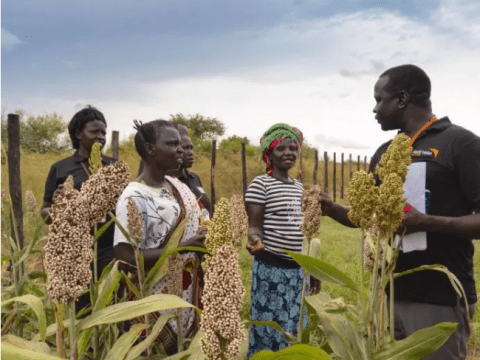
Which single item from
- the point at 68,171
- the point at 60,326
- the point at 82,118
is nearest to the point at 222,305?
the point at 60,326

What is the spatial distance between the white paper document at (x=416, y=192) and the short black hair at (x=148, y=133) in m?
1.11

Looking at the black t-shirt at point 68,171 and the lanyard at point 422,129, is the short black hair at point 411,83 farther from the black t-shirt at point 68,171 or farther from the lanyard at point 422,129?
→ the black t-shirt at point 68,171

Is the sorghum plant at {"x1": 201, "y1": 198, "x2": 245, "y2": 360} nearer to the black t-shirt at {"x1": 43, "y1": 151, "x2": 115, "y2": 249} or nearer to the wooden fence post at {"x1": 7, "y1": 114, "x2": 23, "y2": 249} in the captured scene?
the black t-shirt at {"x1": 43, "y1": 151, "x2": 115, "y2": 249}

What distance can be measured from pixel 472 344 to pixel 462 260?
288 centimetres

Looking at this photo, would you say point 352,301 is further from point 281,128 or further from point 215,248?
point 215,248

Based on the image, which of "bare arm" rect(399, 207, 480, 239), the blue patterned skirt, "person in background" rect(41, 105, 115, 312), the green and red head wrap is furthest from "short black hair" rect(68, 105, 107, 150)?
"bare arm" rect(399, 207, 480, 239)

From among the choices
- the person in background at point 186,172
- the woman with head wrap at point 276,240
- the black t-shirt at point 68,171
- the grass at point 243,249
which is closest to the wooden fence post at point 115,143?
the grass at point 243,249

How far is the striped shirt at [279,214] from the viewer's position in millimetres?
2707

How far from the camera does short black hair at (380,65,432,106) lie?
1.72 m

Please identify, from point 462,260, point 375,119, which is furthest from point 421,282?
point 375,119

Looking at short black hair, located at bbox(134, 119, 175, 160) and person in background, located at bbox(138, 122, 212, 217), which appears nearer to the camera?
short black hair, located at bbox(134, 119, 175, 160)

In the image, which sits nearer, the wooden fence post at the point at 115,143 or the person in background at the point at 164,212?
the person in background at the point at 164,212

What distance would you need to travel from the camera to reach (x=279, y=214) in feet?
8.96

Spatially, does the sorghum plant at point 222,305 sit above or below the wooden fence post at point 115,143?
below
